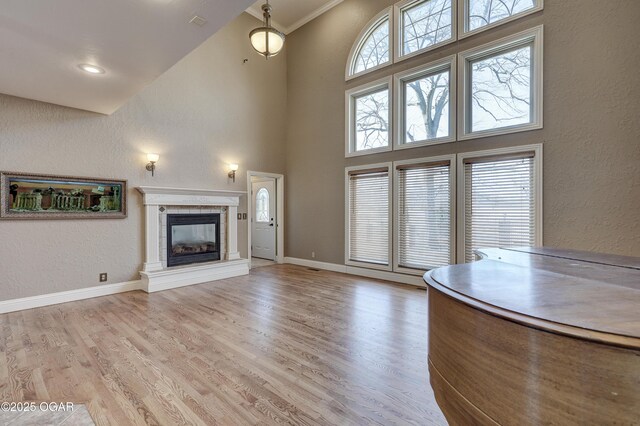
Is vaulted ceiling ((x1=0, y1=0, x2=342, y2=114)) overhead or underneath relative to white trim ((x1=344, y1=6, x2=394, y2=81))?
underneath

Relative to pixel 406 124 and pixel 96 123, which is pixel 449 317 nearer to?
pixel 406 124

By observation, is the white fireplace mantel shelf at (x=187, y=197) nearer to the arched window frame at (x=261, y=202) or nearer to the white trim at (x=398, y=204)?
the arched window frame at (x=261, y=202)

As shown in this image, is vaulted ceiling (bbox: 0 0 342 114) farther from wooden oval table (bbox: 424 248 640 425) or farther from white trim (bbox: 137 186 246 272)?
wooden oval table (bbox: 424 248 640 425)

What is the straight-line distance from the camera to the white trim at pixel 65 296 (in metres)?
3.88

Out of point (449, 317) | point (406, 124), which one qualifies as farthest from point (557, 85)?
point (449, 317)

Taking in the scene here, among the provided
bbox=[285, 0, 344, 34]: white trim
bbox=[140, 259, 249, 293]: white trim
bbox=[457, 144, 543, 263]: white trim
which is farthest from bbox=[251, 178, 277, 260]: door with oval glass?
bbox=[457, 144, 543, 263]: white trim

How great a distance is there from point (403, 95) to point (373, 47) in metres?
1.32

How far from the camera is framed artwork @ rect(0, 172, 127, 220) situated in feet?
12.7

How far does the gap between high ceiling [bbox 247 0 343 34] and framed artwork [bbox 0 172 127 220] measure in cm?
492

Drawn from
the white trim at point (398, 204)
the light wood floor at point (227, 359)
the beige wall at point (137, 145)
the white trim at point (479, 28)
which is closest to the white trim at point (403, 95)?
the white trim at point (398, 204)

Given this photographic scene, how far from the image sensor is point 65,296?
14.0 ft

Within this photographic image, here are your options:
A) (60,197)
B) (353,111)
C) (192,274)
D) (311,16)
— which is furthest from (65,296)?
(311,16)

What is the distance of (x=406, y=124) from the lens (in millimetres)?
5441

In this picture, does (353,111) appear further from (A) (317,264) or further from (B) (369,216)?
(A) (317,264)
